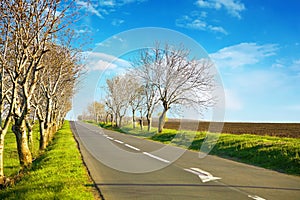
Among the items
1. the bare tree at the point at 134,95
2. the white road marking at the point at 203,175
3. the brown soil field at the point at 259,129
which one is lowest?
the white road marking at the point at 203,175

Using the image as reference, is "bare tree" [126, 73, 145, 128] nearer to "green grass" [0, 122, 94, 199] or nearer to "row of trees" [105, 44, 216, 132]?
"row of trees" [105, 44, 216, 132]

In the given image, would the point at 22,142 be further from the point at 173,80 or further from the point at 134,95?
the point at 134,95

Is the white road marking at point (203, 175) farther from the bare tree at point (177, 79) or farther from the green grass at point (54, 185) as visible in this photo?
the bare tree at point (177, 79)

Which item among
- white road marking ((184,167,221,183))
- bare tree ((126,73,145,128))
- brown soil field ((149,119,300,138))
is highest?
bare tree ((126,73,145,128))

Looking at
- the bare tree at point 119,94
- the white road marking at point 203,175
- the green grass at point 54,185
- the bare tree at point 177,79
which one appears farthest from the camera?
the bare tree at point 119,94

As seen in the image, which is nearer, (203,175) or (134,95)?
(203,175)

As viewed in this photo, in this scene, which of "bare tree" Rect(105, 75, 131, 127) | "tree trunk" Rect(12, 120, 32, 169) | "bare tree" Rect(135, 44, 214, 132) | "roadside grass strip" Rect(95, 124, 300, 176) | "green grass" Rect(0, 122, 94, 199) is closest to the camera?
"green grass" Rect(0, 122, 94, 199)

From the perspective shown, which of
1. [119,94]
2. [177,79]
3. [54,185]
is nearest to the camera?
[54,185]

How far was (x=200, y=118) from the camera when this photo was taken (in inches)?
1238

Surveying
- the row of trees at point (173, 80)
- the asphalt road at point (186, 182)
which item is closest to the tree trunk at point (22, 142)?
the asphalt road at point (186, 182)

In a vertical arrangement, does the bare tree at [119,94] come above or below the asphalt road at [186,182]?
above

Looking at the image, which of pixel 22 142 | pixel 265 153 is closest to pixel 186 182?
pixel 265 153

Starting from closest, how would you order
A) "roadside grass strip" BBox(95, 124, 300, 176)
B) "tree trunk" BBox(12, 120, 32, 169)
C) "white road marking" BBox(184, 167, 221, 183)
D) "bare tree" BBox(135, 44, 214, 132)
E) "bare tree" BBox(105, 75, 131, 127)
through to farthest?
"white road marking" BBox(184, 167, 221, 183)
"roadside grass strip" BBox(95, 124, 300, 176)
"tree trunk" BBox(12, 120, 32, 169)
"bare tree" BBox(135, 44, 214, 132)
"bare tree" BBox(105, 75, 131, 127)

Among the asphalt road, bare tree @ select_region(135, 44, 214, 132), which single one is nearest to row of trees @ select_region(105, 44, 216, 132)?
bare tree @ select_region(135, 44, 214, 132)
